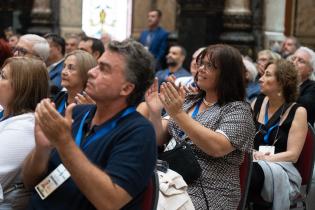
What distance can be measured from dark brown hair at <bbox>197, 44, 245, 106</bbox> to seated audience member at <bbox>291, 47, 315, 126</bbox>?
94.4 inches

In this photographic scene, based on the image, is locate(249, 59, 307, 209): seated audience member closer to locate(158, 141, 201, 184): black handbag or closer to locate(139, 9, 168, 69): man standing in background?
locate(158, 141, 201, 184): black handbag

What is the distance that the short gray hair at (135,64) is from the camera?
2.67 metres

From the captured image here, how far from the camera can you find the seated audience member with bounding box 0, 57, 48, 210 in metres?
3.06

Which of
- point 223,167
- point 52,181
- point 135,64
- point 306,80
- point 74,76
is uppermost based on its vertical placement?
point 135,64

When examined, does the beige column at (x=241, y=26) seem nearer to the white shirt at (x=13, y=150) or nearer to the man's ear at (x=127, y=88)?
the white shirt at (x=13, y=150)

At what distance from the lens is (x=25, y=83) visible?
336cm

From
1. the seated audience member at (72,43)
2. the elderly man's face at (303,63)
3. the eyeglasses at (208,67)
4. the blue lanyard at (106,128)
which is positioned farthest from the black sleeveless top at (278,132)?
the seated audience member at (72,43)

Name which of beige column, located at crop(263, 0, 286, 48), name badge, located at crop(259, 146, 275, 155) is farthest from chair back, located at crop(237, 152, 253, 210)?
beige column, located at crop(263, 0, 286, 48)

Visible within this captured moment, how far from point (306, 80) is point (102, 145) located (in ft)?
14.3

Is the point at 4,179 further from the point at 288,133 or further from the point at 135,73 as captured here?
the point at 288,133

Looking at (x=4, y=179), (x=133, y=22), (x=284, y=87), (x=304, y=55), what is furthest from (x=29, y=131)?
(x=133, y=22)

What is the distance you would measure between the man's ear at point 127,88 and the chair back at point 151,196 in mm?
345

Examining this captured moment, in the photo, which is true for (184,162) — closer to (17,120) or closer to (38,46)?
(17,120)

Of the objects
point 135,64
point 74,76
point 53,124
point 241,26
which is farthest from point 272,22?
point 53,124
